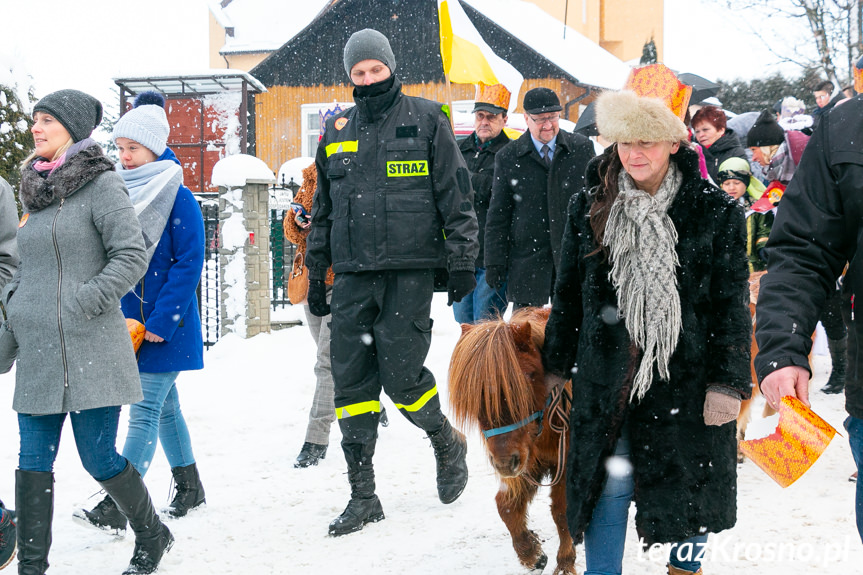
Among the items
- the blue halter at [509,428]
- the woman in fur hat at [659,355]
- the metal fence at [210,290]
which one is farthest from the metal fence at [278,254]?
the woman in fur hat at [659,355]

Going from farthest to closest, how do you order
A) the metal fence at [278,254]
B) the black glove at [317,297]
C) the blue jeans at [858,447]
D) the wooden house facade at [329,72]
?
1. the wooden house facade at [329,72]
2. the metal fence at [278,254]
3. the black glove at [317,297]
4. the blue jeans at [858,447]

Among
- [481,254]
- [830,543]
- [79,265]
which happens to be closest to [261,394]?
[481,254]

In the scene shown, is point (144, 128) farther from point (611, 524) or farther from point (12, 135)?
point (12, 135)

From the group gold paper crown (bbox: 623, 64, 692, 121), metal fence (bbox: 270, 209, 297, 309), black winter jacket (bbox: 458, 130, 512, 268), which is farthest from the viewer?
metal fence (bbox: 270, 209, 297, 309)

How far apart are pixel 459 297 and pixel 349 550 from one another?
4.52 ft

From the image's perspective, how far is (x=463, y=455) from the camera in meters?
4.46

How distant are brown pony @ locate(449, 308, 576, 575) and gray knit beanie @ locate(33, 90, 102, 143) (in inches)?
74.0

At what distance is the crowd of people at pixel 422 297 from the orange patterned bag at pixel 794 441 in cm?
6

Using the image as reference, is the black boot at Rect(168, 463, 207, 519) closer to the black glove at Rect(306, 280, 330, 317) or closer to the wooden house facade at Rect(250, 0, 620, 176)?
the black glove at Rect(306, 280, 330, 317)

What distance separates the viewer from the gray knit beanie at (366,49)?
164 inches

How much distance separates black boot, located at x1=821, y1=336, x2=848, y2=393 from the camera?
6764mm

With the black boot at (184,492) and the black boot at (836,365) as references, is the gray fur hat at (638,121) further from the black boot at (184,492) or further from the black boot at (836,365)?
the black boot at (836,365)

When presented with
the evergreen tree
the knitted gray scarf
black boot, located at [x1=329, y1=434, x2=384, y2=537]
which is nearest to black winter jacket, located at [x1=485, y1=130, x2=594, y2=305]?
black boot, located at [x1=329, y1=434, x2=384, y2=537]

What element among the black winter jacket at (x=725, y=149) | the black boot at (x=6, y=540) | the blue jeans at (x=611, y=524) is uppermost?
the black winter jacket at (x=725, y=149)
